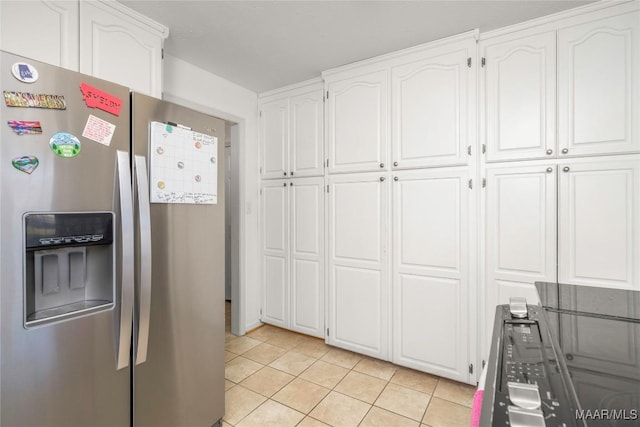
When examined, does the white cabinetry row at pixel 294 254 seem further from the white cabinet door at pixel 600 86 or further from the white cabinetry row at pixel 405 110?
the white cabinet door at pixel 600 86

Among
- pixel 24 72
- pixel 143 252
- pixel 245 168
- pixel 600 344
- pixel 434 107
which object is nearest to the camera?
pixel 600 344

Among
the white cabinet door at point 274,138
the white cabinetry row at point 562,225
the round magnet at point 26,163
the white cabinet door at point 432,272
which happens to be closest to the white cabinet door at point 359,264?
the white cabinet door at point 432,272

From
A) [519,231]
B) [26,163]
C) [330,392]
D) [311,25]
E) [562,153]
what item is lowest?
[330,392]

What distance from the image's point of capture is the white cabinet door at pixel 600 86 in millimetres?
1633

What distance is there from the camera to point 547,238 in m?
1.83

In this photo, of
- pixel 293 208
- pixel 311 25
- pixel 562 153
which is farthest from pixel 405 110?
pixel 293 208

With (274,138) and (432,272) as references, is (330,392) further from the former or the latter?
(274,138)

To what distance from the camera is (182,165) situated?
139cm

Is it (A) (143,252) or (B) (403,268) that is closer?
(A) (143,252)

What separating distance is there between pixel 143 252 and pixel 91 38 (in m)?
1.24

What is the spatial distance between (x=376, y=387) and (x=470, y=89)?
2.17 metres

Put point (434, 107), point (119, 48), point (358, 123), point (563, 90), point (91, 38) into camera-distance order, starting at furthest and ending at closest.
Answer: point (358, 123)
point (434, 107)
point (563, 90)
point (119, 48)
point (91, 38)

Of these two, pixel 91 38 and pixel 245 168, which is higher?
pixel 91 38

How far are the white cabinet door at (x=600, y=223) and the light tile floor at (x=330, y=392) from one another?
3.59 ft
